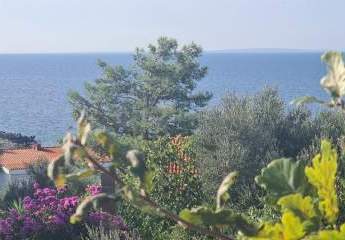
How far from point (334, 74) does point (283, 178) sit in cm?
25

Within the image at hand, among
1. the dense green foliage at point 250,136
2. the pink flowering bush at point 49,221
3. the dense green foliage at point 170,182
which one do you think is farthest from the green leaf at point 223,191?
→ the dense green foliage at point 170,182

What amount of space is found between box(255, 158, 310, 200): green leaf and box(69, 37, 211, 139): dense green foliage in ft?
108

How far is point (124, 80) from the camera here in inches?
1563

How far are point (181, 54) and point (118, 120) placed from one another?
5.22 meters

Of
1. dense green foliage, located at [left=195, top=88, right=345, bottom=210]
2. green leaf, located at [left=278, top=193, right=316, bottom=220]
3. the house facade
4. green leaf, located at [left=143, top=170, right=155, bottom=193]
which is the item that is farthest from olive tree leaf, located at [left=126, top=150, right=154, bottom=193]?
the house facade

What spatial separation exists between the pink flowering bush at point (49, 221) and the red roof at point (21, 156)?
13.0 meters

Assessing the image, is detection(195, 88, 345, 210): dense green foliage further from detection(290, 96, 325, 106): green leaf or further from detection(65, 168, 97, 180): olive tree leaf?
detection(65, 168, 97, 180): olive tree leaf

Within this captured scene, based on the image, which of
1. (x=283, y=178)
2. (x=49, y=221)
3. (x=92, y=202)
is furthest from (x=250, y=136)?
(x=92, y=202)

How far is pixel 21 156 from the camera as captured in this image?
97.9 ft

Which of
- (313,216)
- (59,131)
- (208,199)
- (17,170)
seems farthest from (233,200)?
(59,131)

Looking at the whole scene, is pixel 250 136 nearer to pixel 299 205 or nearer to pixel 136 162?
pixel 299 205

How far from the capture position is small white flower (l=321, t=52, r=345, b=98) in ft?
4.66

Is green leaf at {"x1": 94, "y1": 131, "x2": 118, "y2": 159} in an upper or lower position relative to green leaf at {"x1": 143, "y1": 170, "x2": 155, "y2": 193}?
upper

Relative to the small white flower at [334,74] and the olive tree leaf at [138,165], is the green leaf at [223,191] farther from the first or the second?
the small white flower at [334,74]
